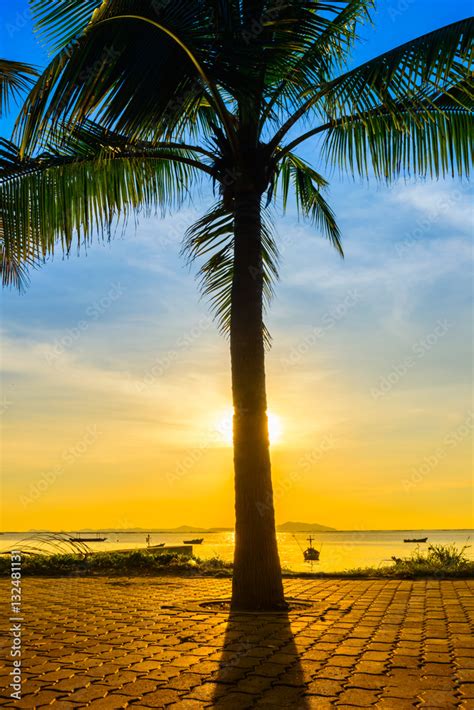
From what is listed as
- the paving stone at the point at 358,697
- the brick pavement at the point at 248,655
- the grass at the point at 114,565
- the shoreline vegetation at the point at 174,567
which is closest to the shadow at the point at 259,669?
the brick pavement at the point at 248,655

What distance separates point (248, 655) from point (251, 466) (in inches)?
116

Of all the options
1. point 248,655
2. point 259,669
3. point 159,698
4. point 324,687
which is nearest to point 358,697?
point 324,687

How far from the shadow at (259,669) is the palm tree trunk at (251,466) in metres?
1.20

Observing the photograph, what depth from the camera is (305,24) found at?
7.61 meters

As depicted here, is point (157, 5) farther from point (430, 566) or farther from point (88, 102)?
point (430, 566)

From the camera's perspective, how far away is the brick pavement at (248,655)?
3.80m

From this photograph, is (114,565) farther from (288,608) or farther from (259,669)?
(259,669)

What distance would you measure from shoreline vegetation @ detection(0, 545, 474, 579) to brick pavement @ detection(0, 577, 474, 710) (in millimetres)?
3344

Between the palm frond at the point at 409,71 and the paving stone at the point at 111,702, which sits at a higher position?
the palm frond at the point at 409,71

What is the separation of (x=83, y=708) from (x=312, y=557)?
31.5 m

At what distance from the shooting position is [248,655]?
4848 millimetres

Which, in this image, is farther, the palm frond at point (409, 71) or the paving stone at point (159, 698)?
the palm frond at point (409, 71)

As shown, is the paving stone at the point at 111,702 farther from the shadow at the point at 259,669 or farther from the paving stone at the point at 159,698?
the shadow at the point at 259,669

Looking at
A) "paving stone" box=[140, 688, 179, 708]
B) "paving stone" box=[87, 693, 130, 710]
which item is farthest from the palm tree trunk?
"paving stone" box=[87, 693, 130, 710]
